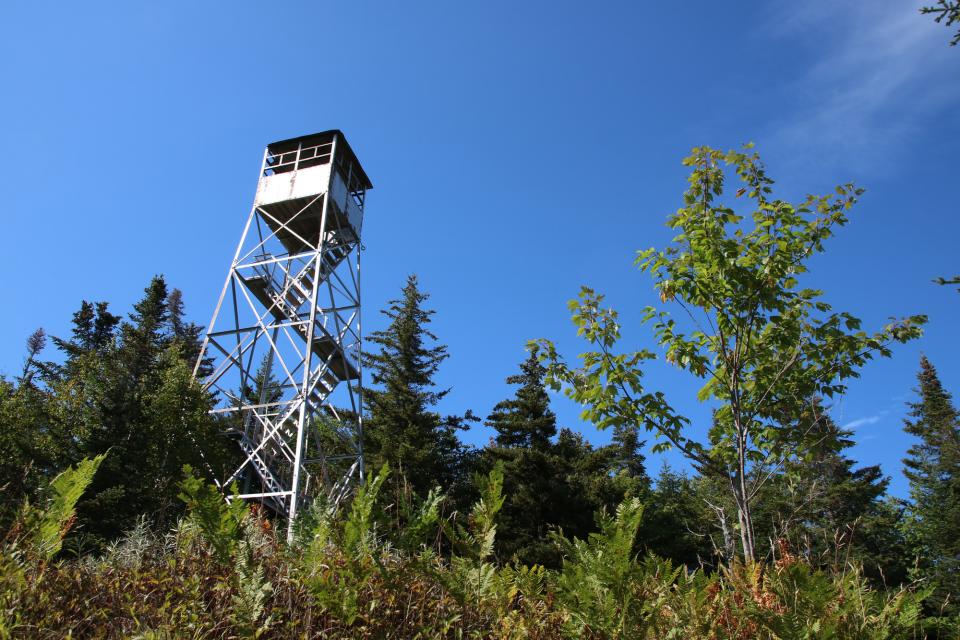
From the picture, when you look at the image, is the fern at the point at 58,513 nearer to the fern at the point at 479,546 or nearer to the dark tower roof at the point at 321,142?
the fern at the point at 479,546

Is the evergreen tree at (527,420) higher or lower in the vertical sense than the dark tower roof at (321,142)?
lower

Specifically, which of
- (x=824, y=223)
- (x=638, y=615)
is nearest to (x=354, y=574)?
(x=638, y=615)

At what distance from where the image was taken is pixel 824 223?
5.48 metres

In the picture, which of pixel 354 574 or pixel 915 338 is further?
pixel 915 338

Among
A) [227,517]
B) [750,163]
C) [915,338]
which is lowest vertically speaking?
[227,517]

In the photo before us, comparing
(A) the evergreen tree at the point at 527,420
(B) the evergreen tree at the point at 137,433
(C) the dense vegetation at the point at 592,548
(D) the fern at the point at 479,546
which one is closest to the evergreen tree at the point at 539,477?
(A) the evergreen tree at the point at 527,420

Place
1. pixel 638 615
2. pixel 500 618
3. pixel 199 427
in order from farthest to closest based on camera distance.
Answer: pixel 199 427 → pixel 500 618 → pixel 638 615

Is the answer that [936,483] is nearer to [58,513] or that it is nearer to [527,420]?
[527,420]

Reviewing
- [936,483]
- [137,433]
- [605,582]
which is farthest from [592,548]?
[936,483]

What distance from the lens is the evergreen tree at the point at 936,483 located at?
86.5ft

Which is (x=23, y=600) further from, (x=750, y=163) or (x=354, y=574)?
(x=750, y=163)

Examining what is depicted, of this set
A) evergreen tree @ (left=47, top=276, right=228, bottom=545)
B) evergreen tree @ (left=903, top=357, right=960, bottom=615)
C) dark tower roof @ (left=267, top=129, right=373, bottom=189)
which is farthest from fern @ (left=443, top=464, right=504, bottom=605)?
evergreen tree @ (left=903, top=357, right=960, bottom=615)

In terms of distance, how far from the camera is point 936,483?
29938 mm

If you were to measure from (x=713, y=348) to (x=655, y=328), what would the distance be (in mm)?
547
